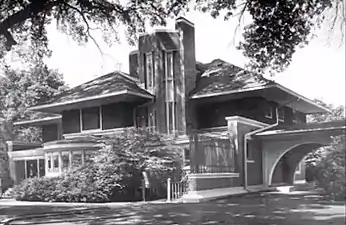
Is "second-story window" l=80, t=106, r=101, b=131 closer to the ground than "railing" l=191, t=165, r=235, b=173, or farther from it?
farther from it

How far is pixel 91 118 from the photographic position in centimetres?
230

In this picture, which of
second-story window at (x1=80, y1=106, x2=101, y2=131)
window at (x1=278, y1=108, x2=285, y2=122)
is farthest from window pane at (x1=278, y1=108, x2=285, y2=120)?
second-story window at (x1=80, y1=106, x2=101, y2=131)

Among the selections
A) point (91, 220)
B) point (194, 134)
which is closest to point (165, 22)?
point (194, 134)

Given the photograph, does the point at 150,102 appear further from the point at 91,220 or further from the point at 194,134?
the point at 91,220

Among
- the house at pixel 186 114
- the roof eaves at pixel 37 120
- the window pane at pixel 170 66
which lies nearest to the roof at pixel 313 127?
the house at pixel 186 114

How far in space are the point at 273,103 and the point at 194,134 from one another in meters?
0.60

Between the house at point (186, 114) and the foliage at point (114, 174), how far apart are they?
2.8 inches

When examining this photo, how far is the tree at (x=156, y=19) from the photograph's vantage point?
1605 mm

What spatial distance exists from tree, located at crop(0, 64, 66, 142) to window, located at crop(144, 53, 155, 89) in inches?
19.7

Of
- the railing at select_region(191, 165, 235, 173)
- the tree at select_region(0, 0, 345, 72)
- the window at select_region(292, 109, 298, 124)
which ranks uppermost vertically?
the tree at select_region(0, 0, 345, 72)

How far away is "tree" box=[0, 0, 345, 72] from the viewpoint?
5.27 ft

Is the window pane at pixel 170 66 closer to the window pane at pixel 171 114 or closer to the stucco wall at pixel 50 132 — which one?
the window pane at pixel 171 114

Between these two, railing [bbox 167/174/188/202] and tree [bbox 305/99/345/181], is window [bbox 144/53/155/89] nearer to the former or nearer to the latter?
railing [bbox 167/174/188/202]

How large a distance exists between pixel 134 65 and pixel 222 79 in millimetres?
487
